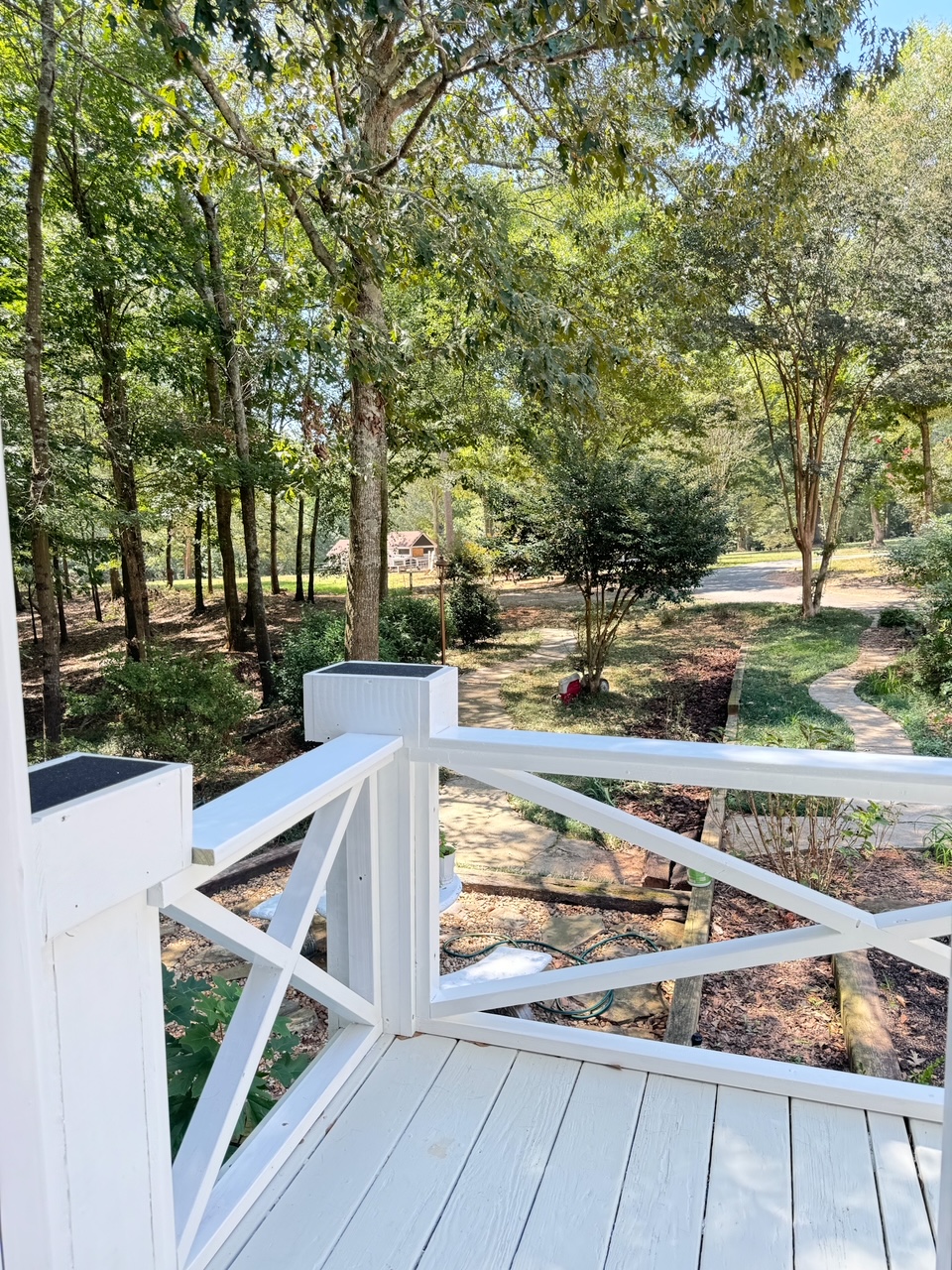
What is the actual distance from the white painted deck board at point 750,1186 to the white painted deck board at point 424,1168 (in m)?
0.43

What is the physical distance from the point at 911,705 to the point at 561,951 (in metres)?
4.97

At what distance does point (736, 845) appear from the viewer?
4059 millimetres

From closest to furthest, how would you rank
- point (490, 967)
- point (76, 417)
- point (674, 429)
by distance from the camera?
1. point (490, 967)
2. point (76, 417)
3. point (674, 429)

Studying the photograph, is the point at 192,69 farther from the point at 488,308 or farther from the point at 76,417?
the point at 76,417

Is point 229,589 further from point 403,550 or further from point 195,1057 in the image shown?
point 195,1057

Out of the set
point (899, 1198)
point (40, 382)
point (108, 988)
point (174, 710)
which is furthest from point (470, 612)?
point (108, 988)

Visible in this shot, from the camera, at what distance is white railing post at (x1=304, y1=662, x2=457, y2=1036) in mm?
1694

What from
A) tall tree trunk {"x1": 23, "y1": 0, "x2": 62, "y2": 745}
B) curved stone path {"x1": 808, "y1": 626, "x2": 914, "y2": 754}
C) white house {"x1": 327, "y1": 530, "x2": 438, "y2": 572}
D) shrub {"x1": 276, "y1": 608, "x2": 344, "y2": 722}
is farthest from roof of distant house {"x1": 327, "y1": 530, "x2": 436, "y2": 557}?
curved stone path {"x1": 808, "y1": 626, "x2": 914, "y2": 754}

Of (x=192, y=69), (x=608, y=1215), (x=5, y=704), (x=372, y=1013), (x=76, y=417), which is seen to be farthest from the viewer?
(x=76, y=417)

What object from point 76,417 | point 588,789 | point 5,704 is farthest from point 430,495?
point 5,704

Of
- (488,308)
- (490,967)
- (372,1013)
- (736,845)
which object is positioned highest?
(488,308)

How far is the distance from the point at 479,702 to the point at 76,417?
509 centimetres

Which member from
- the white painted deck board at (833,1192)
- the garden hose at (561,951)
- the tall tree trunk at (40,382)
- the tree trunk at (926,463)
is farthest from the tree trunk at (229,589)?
the tree trunk at (926,463)

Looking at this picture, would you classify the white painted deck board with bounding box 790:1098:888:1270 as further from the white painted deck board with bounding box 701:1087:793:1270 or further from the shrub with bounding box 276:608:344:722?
the shrub with bounding box 276:608:344:722
